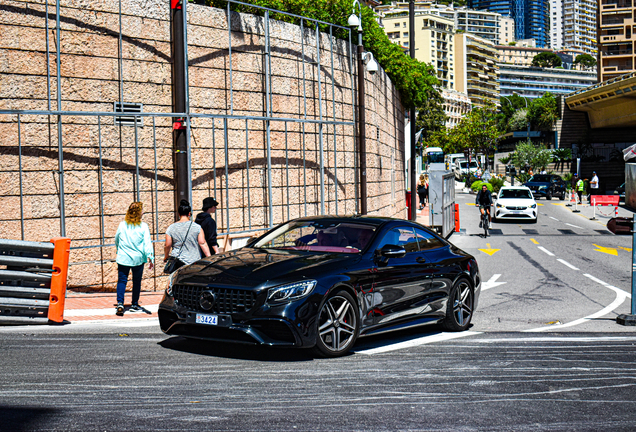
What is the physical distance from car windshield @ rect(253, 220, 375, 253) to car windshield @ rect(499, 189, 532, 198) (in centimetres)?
2609

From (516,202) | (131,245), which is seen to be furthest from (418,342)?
(516,202)

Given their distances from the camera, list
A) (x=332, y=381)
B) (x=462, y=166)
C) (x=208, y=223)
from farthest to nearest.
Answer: (x=462, y=166)
(x=208, y=223)
(x=332, y=381)

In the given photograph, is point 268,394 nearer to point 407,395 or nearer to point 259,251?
point 407,395

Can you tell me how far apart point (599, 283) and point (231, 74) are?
28.1ft

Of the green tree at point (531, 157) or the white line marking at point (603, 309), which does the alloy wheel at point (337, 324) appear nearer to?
the white line marking at point (603, 309)

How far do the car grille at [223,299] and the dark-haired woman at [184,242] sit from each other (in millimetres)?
2423

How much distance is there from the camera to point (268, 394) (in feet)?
18.1

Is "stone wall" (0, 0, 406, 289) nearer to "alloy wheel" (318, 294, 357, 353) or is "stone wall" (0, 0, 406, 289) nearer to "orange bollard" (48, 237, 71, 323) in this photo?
"orange bollard" (48, 237, 71, 323)

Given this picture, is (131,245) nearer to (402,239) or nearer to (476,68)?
(402,239)

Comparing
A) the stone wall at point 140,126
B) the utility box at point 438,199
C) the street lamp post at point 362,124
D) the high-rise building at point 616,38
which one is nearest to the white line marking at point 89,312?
the stone wall at point 140,126

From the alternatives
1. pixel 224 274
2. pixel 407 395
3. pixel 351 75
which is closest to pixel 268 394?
pixel 407 395

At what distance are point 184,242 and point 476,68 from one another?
18579 centimetres

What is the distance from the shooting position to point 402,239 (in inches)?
326

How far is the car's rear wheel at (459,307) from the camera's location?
28.6ft
